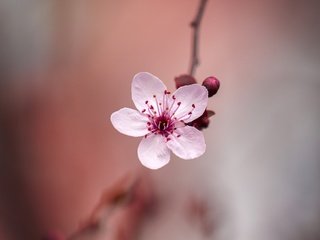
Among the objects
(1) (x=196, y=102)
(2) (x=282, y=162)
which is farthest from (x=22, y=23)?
(1) (x=196, y=102)

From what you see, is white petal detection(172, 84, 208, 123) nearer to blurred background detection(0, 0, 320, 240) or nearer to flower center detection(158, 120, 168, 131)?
flower center detection(158, 120, 168, 131)

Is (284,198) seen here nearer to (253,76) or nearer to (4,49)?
(253,76)

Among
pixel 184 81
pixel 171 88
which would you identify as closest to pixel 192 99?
pixel 184 81

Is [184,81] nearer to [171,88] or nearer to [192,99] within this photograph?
[192,99]

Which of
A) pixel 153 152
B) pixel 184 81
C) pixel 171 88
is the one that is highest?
pixel 171 88

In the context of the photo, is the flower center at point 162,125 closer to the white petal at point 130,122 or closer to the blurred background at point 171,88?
the white petal at point 130,122

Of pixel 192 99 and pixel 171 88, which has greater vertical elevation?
pixel 171 88

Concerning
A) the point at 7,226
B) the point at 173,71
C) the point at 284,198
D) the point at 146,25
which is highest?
the point at 146,25
